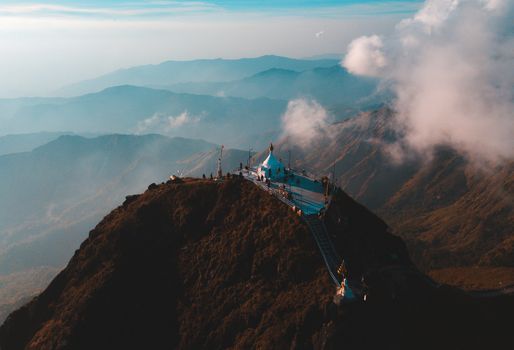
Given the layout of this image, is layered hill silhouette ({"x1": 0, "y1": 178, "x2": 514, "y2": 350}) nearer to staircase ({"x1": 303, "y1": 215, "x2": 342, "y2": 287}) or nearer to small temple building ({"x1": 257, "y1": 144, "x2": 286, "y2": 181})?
staircase ({"x1": 303, "y1": 215, "x2": 342, "y2": 287})

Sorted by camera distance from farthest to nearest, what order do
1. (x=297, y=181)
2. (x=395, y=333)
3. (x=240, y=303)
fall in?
(x=297, y=181) → (x=240, y=303) → (x=395, y=333)

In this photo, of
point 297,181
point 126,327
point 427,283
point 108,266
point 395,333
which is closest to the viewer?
point 395,333

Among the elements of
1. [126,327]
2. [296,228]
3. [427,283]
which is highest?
[296,228]

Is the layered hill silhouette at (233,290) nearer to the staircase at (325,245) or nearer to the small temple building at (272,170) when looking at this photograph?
the staircase at (325,245)

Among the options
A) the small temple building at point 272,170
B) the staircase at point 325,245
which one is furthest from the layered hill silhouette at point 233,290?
the small temple building at point 272,170

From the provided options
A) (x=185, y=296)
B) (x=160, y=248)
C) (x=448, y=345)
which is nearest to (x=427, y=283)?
(x=448, y=345)

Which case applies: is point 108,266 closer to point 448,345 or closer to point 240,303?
point 240,303
